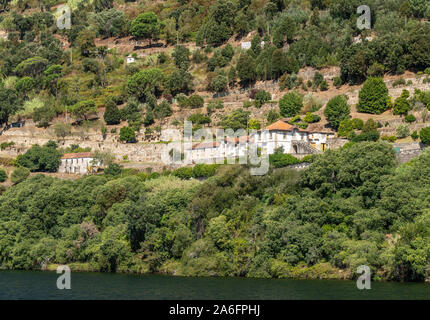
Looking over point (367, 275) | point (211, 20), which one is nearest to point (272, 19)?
point (211, 20)

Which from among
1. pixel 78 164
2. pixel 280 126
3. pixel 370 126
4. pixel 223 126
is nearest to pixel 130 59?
pixel 78 164

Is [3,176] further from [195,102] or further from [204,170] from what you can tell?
[195,102]

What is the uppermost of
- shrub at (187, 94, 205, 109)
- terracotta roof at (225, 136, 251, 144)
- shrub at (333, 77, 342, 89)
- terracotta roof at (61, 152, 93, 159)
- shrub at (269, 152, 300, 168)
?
shrub at (333, 77, 342, 89)

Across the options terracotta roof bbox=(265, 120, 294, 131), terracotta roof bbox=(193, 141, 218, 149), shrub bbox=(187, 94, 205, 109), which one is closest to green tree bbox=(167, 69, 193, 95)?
shrub bbox=(187, 94, 205, 109)

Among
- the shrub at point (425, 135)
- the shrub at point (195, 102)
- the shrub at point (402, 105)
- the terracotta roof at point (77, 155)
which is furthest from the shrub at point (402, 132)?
the terracotta roof at point (77, 155)

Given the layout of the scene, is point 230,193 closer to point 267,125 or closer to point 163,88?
point 267,125

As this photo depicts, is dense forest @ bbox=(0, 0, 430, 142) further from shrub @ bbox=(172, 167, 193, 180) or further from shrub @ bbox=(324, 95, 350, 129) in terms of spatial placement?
shrub @ bbox=(172, 167, 193, 180)
